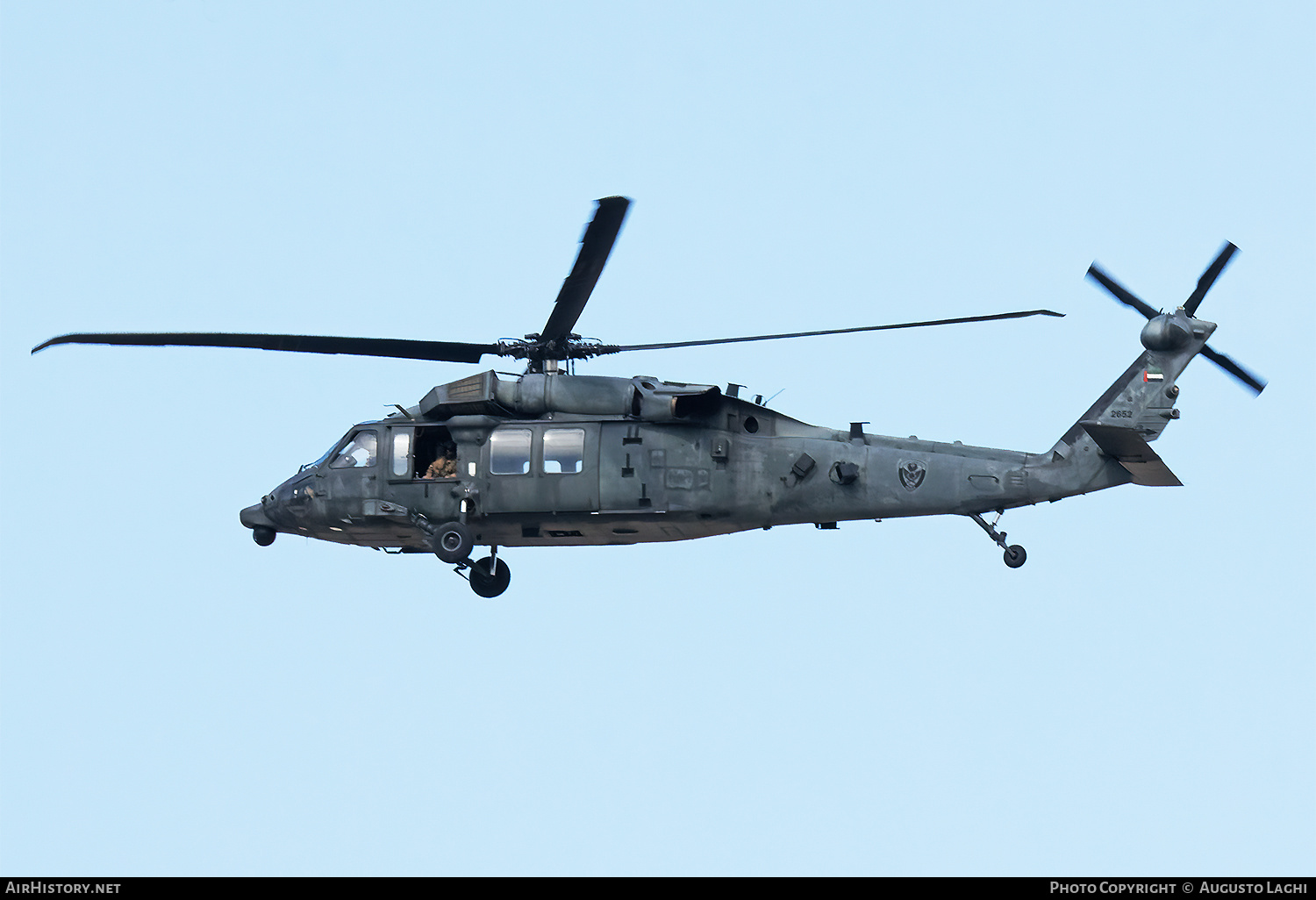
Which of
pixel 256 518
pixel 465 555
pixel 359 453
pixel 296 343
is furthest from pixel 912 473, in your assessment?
pixel 256 518

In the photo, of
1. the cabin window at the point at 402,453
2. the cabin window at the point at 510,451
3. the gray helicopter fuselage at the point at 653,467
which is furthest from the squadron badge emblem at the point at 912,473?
the cabin window at the point at 402,453

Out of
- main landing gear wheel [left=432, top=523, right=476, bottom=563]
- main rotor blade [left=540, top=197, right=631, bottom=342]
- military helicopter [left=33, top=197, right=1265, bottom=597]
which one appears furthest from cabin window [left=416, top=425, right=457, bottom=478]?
main rotor blade [left=540, top=197, right=631, bottom=342]

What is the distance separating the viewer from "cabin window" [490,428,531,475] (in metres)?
33.1

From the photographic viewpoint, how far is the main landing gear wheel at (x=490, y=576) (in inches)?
1348

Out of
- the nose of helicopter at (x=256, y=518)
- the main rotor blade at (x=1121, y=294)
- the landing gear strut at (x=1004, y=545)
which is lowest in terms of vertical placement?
the landing gear strut at (x=1004, y=545)

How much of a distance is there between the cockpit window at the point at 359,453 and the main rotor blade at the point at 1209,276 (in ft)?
43.1

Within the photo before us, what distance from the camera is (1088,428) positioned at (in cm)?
3055

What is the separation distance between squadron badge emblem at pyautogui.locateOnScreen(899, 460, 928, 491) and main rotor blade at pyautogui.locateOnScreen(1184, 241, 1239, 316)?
4727mm

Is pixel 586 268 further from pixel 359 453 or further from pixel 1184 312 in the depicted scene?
pixel 1184 312

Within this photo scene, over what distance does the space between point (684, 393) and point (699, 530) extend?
2.27 metres

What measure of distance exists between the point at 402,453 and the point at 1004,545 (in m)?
9.78

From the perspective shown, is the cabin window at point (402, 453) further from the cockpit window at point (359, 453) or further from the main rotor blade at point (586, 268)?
the main rotor blade at point (586, 268)
